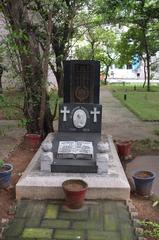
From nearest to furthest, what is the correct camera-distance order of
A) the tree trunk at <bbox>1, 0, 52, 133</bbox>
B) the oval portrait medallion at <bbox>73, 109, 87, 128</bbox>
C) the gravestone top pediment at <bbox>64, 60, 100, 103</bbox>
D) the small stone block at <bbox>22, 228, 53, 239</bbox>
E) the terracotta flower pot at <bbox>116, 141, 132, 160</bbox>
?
1. the small stone block at <bbox>22, 228, 53, 239</bbox>
2. the oval portrait medallion at <bbox>73, 109, 87, 128</bbox>
3. the gravestone top pediment at <bbox>64, 60, 100, 103</bbox>
4. the terracotta flower pot at <bbox>116, 141, 132, 160</bbox>
5. the tree trunk at <bbox>1, 0, 52, 133</bbox>

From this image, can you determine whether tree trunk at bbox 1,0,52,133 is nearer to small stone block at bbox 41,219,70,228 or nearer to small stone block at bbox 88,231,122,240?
small stone block at bbox 41,219,70,228

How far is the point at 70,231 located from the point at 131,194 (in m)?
1.61

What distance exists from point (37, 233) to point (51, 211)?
2.17 ft

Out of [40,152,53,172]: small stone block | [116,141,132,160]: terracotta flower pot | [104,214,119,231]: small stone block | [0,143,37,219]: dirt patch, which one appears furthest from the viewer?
[116,141,132,160]: terracotta flower pot

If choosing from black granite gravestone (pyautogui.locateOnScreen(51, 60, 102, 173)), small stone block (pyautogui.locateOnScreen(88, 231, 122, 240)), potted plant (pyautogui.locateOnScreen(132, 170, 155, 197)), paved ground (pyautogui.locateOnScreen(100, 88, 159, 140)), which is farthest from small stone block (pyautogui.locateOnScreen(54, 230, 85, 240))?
paved ground (pyautogui.locateOnScreen(100, 88, 159, 140))

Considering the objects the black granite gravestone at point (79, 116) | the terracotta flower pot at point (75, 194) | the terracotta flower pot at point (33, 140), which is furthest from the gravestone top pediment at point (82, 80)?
the terracotta flower pot at point (75, 194)

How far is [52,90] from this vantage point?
9.56 m

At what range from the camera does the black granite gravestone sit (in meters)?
6.44

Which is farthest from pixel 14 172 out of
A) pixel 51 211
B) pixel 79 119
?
pixel 51 211

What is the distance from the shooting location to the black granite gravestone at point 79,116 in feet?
21.1

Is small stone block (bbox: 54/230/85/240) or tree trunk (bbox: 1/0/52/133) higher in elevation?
tree trunk (bbox: 1/0/52/133)

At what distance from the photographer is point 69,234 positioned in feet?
14.9

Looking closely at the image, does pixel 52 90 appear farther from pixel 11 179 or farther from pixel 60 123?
pixel 11 179

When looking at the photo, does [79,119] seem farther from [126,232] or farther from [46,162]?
[126,232]
